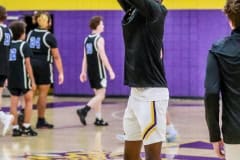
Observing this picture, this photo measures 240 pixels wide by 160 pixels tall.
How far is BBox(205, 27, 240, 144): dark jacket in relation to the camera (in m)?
3.15

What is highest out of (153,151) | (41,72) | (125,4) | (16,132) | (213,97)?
(125,4)

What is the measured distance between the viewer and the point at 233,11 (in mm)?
3123

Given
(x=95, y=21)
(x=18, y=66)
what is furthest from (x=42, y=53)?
(x=95, y=21)

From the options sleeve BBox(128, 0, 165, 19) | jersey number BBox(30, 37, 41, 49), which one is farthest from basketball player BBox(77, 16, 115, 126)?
sleeve BBox(128, 0, 165, 19)

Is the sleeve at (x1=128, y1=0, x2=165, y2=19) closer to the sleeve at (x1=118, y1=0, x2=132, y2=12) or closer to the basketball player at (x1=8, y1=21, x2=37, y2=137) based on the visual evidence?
the sleeve at (x1=118, y1=0, x2=132, y2=12)

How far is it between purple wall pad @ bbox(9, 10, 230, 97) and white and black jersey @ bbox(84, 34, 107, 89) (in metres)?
4.97

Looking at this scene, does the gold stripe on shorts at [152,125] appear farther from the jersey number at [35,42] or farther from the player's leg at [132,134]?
the jersey number at [35,42]

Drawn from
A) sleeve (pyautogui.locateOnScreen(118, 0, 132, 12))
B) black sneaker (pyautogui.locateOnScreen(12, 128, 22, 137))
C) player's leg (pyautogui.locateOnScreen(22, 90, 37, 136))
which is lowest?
black sneaker (pyautogui.locateOnScreen(12, 128, 22, 137))

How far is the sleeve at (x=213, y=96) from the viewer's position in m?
3.15

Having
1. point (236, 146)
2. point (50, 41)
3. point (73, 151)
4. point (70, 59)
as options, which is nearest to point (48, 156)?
point (73, 151)

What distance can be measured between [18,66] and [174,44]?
260 inches

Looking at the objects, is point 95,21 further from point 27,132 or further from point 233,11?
point 233,11

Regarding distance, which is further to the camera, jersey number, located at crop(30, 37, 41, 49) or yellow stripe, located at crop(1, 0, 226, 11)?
yellow stripe, located at crop(1, 0, 226, 11)

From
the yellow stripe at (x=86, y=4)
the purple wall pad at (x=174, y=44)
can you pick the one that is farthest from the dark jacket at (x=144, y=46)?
the yellow stripe at (x=86, y=4)
